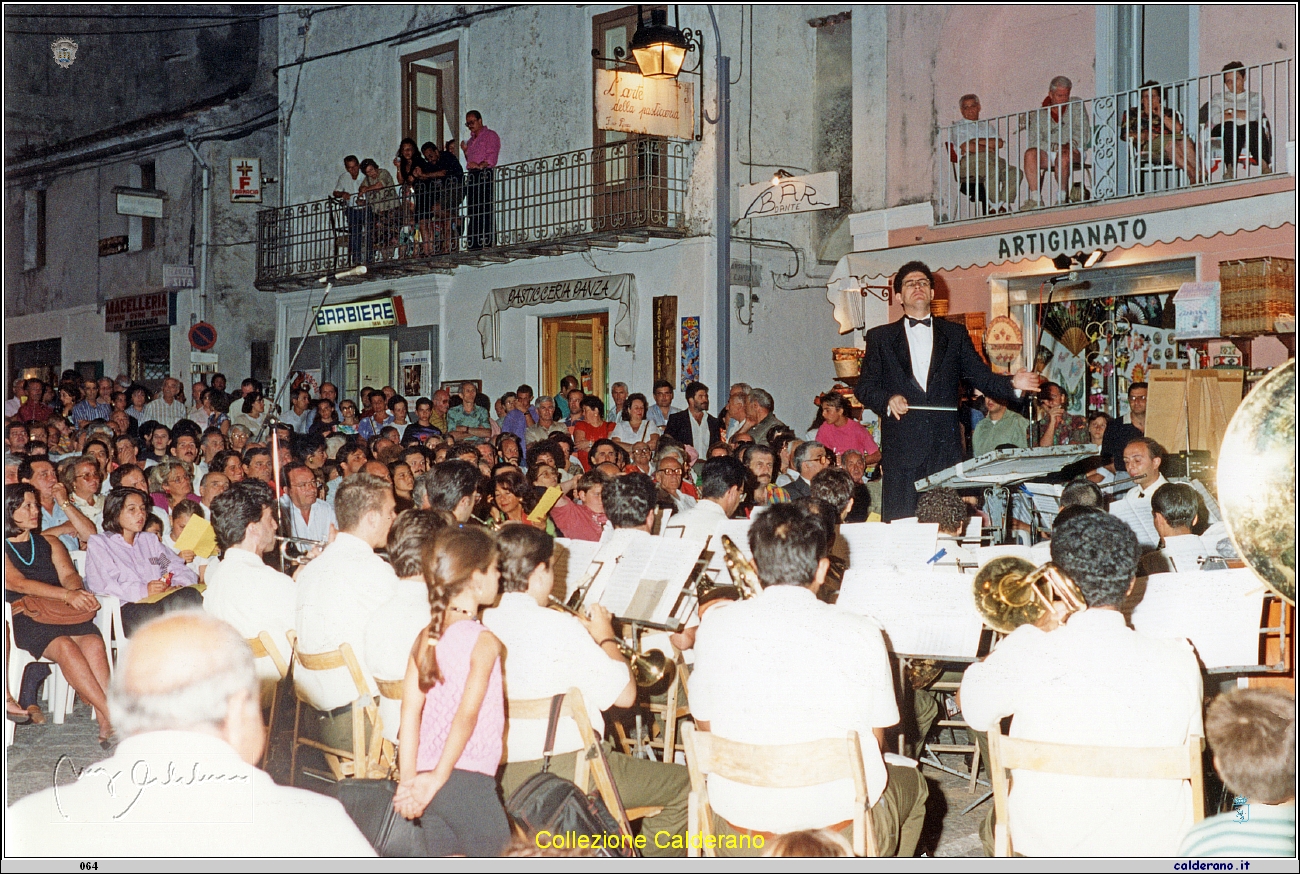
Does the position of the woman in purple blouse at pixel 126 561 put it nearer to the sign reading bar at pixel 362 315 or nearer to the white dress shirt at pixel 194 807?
the white dress shirt at pixel 194 807

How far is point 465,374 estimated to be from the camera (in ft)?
62.0

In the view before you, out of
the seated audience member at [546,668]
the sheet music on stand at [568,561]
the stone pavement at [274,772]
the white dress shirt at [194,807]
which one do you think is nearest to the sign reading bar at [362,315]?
the stone pavement at [274,772]

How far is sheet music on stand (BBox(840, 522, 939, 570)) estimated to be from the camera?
5578 mm

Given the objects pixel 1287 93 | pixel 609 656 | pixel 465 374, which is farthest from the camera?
pixel 465 374

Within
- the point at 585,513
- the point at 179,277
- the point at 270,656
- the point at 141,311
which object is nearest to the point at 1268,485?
the point at 270,656

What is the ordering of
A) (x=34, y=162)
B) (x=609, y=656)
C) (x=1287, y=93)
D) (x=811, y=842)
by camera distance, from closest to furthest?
1. (x=811, y=842)
2. (x=609, y=656)
3. (x=1287, y=93)
4. (x=34, y=162)

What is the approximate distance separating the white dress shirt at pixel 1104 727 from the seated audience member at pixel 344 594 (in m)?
2.42

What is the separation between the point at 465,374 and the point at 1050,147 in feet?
28.6

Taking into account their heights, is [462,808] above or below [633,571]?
below

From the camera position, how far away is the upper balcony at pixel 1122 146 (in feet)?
40.5

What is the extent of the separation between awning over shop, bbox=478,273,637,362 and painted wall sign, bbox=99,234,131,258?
971cm

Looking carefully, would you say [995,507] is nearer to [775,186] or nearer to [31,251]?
[775,186]

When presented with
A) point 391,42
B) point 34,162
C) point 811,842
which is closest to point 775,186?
point 391,42

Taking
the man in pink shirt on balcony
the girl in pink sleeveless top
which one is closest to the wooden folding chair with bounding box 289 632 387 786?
the girl in pink sleeveless top
